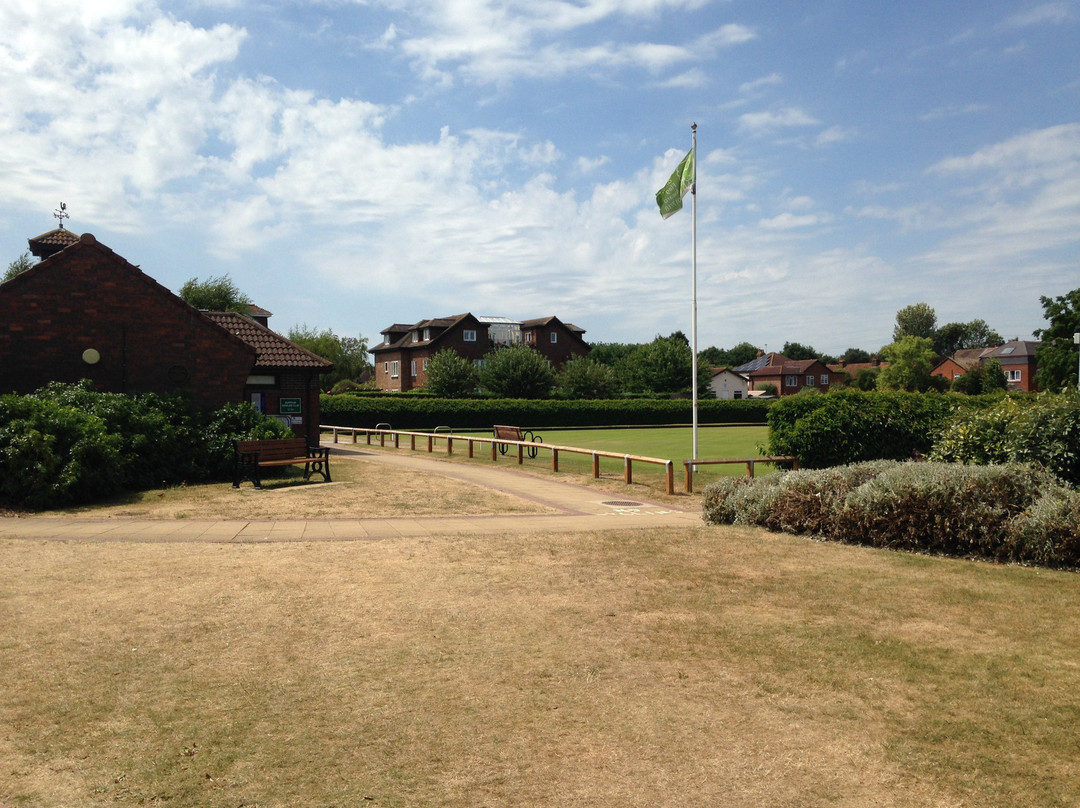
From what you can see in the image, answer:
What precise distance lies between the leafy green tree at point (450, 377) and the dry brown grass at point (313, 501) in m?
41.0

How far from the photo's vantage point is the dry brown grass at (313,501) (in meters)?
12.8

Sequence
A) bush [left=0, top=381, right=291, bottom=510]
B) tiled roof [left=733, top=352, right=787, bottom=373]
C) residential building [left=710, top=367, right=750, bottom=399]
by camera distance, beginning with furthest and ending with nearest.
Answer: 1. tiled roof [left=733, top=352, right=787, bottom=373]
2. residential building [left=710, top=367, right=750, bottom=399]
3. bush [left=0, top=381, right=291, bottom=510]

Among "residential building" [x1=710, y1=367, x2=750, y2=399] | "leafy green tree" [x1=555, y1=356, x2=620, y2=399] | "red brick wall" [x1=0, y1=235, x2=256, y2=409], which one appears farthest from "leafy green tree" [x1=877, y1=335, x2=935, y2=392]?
"red brick wall" [x1=0, y1=235, x2=256, y2=409]

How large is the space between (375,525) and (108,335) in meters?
10.4

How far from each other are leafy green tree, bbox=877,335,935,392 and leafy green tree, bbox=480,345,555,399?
44392mm

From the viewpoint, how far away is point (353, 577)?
8461mm

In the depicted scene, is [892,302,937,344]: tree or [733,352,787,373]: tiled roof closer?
[733,352,787,373]: tiled roof

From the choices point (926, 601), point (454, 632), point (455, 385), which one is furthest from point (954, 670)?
point (455, 385)

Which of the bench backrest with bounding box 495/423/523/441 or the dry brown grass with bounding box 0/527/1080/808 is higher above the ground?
the bench backrest with bounding box 495/423/523/441

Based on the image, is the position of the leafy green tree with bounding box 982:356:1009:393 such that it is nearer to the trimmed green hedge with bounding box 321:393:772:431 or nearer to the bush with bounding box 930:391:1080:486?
the trimmed green hedge with bounding box 321:393:772:431

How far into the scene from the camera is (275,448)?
16.7 m

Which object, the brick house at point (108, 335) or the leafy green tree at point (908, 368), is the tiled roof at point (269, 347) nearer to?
the brick house at point (108, 335)

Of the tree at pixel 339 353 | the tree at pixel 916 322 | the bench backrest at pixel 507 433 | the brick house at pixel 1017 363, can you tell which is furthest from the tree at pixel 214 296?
the tree at pixel 916 322

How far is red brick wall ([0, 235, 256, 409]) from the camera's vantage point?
17.8 meters
